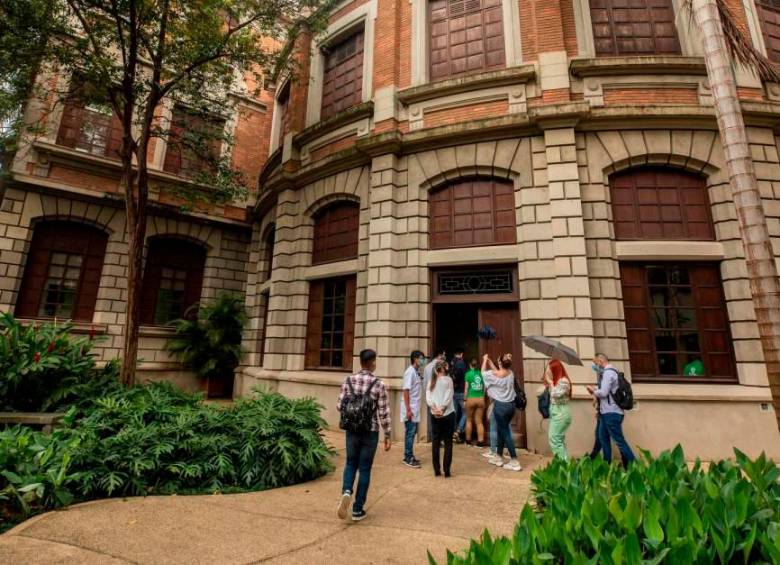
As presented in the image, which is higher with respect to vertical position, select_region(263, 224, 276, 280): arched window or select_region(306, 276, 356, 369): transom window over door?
select_region(263, 224, 276, 280): arched window

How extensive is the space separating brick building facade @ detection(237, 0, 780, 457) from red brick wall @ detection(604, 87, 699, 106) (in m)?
0.04

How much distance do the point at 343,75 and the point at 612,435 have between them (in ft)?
39.5

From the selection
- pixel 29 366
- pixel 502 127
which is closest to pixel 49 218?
pixel 29 366

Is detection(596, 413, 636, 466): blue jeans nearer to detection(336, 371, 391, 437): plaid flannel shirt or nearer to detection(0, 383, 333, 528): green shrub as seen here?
detection(336, 371, 391, 437): plaid flannel shirt

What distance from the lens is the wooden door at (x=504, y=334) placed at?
8.71 metres

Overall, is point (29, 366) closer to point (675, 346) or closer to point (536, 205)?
point (536, 205)

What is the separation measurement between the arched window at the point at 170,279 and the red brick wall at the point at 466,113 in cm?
1036

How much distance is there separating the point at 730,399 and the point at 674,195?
432 centimetres

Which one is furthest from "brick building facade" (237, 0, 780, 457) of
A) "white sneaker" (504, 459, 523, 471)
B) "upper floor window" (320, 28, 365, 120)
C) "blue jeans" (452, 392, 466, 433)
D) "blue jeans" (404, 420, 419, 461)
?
"blue jeans" (404, 420, 419, 461)

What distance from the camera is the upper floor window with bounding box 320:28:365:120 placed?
39.6 feet

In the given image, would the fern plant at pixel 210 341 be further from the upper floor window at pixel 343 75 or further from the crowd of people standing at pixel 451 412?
the crowd of people standing at pixel 451 412

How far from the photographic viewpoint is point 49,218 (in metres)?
12.8

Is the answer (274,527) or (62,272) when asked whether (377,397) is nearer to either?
(274,527)

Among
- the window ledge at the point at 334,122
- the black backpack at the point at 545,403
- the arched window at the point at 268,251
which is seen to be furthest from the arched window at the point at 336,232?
the black backpack at the point at 545,403
